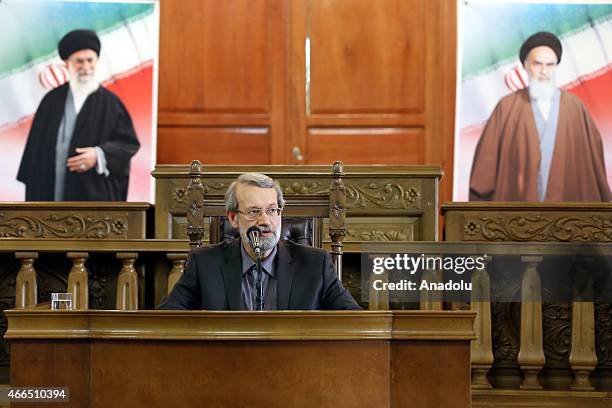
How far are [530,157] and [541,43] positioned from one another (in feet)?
2.30

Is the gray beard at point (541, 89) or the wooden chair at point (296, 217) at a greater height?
the gray beard at point (541, 89)

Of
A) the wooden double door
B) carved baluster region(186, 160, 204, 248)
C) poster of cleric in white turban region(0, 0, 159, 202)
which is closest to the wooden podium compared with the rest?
carved baluster region(186, 160, 204, 248)

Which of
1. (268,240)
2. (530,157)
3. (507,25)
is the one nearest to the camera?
(268,240)

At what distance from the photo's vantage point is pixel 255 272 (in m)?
2.84

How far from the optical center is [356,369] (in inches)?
79.9

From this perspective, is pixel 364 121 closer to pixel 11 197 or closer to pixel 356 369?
pixel 11 197

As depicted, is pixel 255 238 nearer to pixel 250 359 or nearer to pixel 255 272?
pixel 255 272

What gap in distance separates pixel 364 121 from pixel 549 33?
48.5 inches

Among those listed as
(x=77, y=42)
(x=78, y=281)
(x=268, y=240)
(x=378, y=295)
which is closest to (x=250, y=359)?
(x=268, y=240)

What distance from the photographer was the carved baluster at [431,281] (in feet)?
11.8

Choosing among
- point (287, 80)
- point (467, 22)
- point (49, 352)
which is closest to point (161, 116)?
point (287, 80)

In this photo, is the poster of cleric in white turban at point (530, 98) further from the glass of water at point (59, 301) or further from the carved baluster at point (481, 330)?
the glass of water at point (59, 301)

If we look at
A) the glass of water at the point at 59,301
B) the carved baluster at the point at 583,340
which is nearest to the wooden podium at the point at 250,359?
the glass of water at the point at 59,301

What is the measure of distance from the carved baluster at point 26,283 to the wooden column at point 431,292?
1474mm
